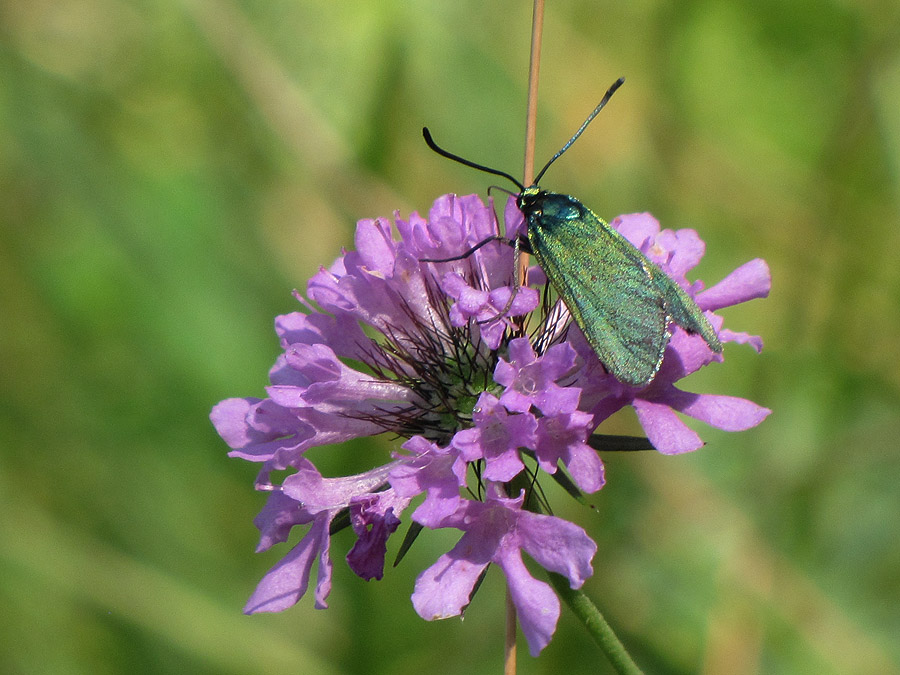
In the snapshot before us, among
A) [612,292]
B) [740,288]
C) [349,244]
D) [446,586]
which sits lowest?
[446,586]

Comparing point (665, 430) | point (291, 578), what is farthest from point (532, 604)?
point (291, 578)

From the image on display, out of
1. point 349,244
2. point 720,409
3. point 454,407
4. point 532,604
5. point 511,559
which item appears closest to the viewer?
point 532,604

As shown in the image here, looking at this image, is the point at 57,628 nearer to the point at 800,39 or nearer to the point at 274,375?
the point at 274,375

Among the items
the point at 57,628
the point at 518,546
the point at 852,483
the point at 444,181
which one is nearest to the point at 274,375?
the point at 518,546

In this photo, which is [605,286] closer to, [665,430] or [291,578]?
[665,430]

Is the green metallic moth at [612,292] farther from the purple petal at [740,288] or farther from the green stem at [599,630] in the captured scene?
the green stem at [599,630]

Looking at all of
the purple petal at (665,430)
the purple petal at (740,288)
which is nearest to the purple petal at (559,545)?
the purple petal at (665,430)
